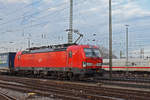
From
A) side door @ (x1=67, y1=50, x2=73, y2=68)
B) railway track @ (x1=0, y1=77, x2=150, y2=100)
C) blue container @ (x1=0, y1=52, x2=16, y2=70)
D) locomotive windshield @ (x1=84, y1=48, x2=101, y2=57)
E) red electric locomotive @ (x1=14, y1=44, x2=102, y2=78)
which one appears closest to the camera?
railway track @ (x1=0, y1=77, x2=150, y2=100)

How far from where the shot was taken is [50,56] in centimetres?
2398

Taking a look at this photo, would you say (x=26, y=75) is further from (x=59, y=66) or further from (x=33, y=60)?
(x=59, y=66)

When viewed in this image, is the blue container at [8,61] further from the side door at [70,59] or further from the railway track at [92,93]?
the railway track at [92,93]

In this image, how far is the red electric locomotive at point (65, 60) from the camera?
20031 millimetres

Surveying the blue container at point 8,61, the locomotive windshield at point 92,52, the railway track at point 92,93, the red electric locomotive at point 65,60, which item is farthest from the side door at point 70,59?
the blue container at point 8,61

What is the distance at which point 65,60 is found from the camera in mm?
21750

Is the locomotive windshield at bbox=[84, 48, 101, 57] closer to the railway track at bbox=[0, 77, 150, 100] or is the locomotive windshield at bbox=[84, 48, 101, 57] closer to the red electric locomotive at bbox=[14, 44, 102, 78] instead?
the red electric locomotive at bbox=[14, 44, 102, 78]

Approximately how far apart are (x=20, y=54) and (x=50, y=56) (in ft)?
26.5

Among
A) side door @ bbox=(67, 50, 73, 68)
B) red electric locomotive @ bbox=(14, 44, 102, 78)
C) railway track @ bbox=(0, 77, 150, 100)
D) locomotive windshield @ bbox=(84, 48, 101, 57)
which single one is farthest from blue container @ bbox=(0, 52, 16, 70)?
railway track @ bbox=(0, 77, 150, 100)

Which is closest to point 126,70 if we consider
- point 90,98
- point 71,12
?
point 71,12

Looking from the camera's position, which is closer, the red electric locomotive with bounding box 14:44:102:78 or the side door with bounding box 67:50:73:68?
the red electric locomotive with bounding box 14:44:102:78

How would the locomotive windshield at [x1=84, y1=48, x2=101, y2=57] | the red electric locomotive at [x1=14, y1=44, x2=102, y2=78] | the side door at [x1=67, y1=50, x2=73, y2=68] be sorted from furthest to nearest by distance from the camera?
the side door at [x1=67, y1=50, x2=73, y2=68], the locomotive windshield at [x1=84, y1=48, x2=101, y2=57], the red electric locomotive at [x1=14, y1=44, x2=102, y2=78]

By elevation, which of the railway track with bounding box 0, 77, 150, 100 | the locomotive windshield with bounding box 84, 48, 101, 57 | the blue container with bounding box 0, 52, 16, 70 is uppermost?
the locomotive windshield with bounding box 84, 48, 101, 57

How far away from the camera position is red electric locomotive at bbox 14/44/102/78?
2003cm
